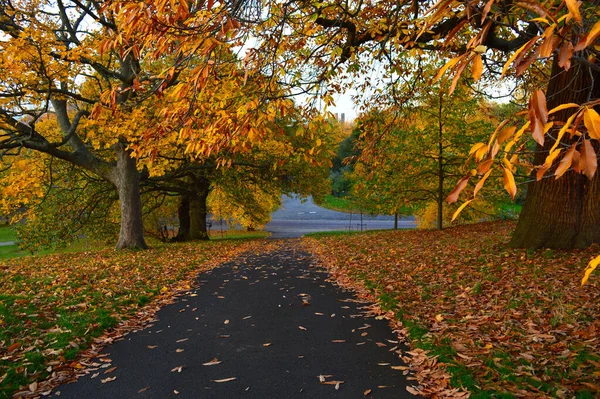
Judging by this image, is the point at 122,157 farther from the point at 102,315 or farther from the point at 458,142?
the point at 458,142

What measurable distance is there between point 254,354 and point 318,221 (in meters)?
38.1

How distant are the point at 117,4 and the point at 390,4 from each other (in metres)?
5.93

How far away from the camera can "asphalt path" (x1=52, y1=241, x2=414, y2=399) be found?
353cm

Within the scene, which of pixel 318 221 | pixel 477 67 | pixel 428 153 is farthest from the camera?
pixel 318 221

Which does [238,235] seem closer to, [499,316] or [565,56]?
[499,316]

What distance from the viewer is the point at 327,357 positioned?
4137 mm

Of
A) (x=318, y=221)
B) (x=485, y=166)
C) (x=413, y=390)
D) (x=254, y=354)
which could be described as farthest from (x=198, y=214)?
(x=318, y=221)

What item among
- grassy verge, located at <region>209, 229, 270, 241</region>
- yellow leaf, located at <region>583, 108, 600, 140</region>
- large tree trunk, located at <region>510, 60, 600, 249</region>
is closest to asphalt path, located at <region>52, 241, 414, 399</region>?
yellow leaf, located at <region>583, 108, 600, 140</region>

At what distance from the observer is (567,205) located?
7.44 metres

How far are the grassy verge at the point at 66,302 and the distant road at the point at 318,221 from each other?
2402 centimetres

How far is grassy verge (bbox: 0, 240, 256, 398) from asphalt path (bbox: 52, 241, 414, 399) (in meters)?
0.40

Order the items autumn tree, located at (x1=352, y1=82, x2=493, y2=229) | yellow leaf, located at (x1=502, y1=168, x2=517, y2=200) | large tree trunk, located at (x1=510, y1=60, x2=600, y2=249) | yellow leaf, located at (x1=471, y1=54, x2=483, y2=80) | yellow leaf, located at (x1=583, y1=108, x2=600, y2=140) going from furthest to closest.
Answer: autumn tree, located at (x1=352, y1=82, x2=493, y2=229) → large tree trunk, located at (x1=510, y1=60, x2=600, y2=249) → yellow leaf, located at (x1=471, y1=54, x2=483, y2=80) → yellow leaf, located at (x1=502, y1=168, x2=517, y2=200) → yellow leaf, located at (x1=583, y1=108, x2=600, y2=140)

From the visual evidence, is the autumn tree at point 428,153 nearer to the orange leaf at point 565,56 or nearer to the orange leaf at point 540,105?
the orange leaf at point 565,56

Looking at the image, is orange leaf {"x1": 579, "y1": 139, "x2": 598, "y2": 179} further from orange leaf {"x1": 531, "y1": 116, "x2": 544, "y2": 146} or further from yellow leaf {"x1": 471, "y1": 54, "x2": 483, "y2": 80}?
yellow leaf {"x1": 471, "y1": 54, "x2": 483, "y2": 80}
